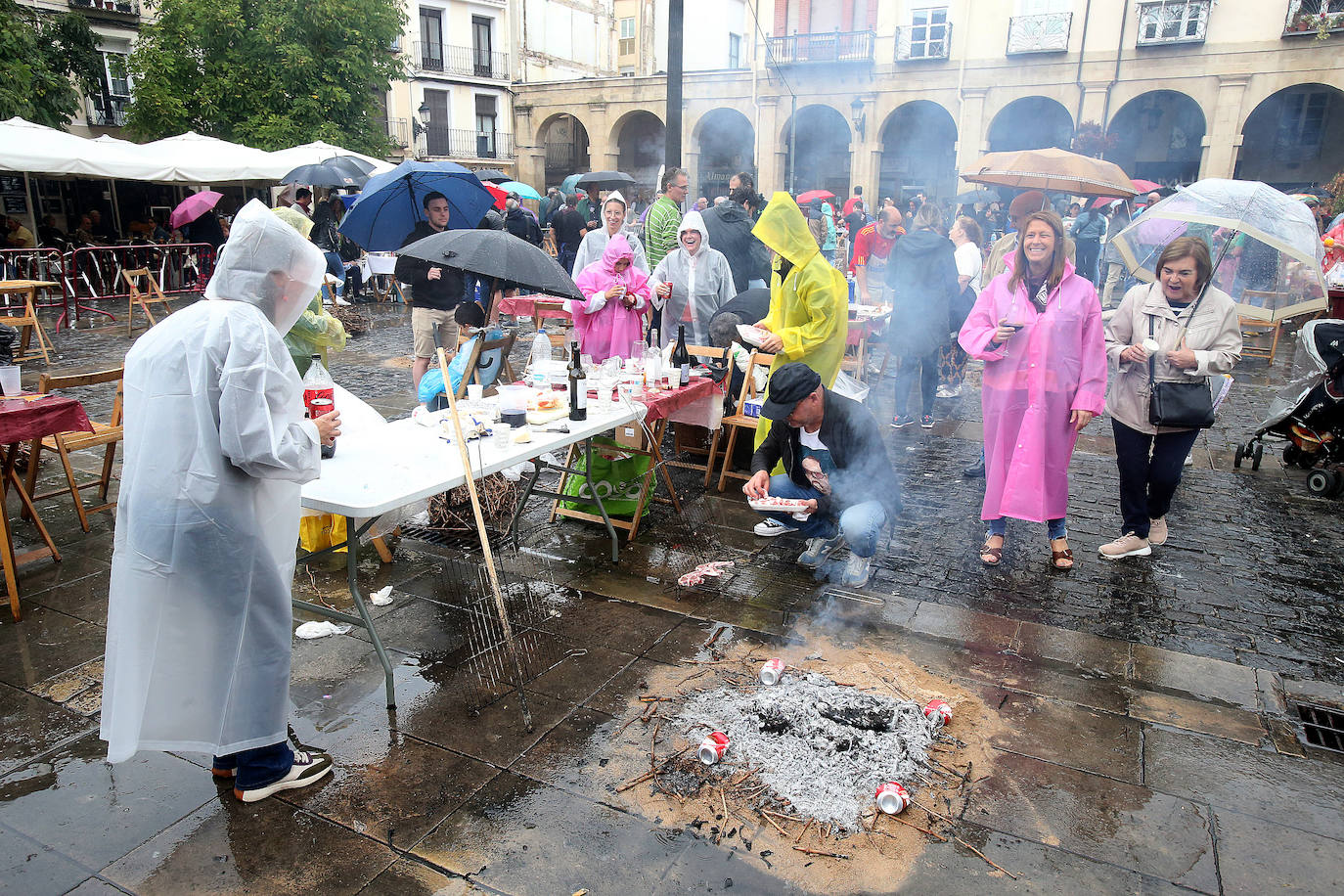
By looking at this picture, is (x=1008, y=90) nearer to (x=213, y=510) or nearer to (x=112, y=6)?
(x=112, y=6)

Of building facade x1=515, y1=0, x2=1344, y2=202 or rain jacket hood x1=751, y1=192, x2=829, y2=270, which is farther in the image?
building facade x1=515, y1=0, x2=1344, y2=202

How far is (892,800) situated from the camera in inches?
102

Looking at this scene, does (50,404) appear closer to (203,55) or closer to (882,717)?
(882,717)

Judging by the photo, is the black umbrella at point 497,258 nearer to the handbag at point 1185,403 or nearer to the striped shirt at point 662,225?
the handbag at point 1185,403

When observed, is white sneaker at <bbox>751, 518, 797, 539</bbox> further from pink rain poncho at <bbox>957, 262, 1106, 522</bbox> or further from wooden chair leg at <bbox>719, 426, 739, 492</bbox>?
pink rain poncho at <bbox>957, 262, 1106, 522</bbox>

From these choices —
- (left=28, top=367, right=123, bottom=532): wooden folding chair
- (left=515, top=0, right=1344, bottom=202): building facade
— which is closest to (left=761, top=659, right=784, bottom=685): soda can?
(left=28, top=367, right=123, bottom=532): wooden folding chair

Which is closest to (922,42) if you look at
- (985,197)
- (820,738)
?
(985,197)

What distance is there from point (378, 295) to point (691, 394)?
36.5 feet

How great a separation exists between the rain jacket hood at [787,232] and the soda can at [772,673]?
8.41 feet

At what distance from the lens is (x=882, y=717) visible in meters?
3.02

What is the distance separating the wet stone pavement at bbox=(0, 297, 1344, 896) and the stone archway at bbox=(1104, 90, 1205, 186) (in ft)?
68.7

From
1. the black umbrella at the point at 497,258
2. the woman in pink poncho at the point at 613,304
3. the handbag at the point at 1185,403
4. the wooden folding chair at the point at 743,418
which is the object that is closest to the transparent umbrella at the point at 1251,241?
the handbag at the point at 1185,403

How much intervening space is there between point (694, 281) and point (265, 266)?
4.41 metres

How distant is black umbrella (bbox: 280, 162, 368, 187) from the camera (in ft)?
40.0
